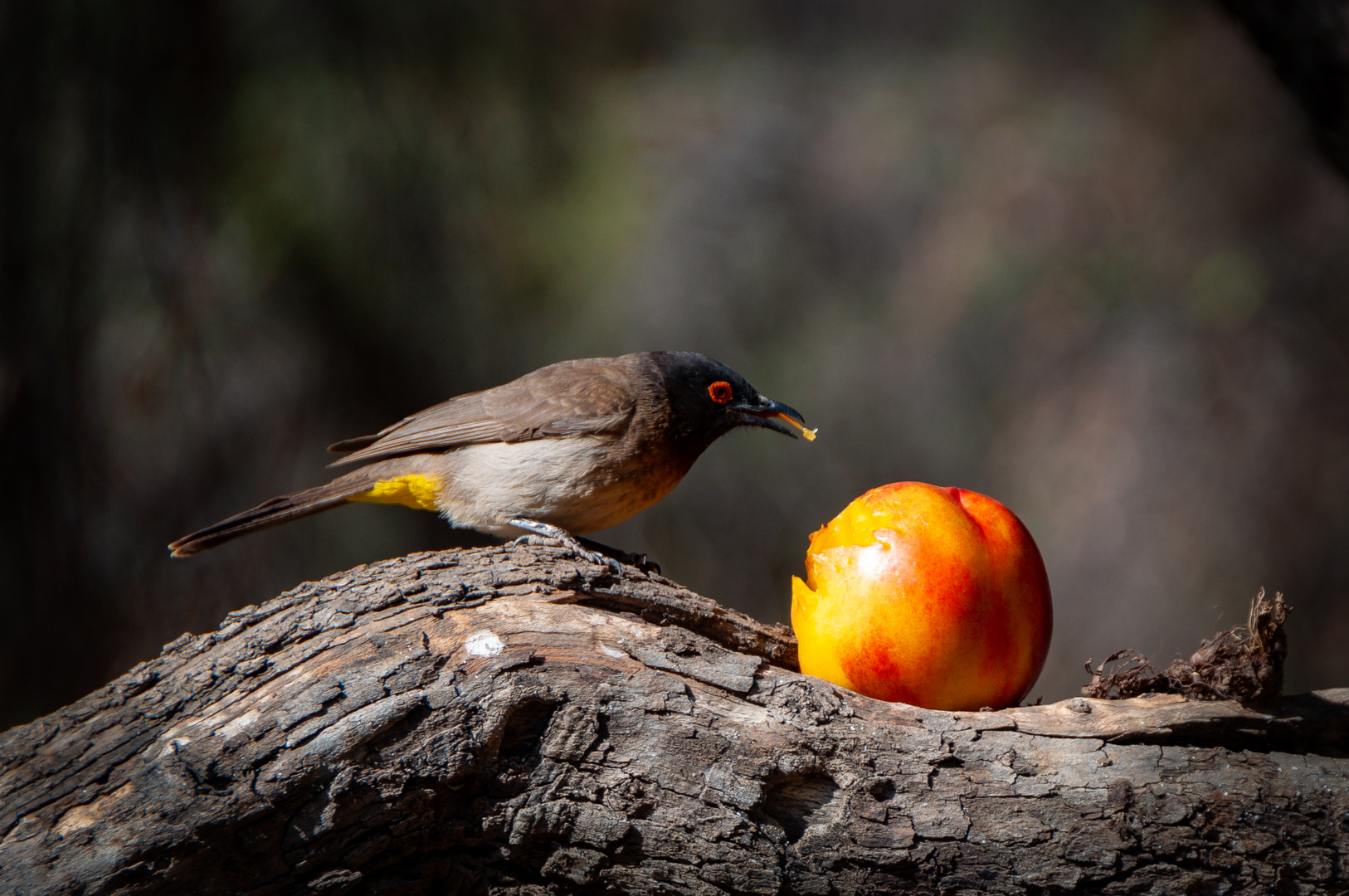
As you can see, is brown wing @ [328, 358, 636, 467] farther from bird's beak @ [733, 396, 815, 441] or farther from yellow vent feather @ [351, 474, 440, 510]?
bird's beak @ [733, 396, 815, 441]

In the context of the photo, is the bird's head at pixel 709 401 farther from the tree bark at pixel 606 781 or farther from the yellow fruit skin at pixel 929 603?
the tree bark at pixel 606 781

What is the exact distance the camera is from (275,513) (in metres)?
3.28

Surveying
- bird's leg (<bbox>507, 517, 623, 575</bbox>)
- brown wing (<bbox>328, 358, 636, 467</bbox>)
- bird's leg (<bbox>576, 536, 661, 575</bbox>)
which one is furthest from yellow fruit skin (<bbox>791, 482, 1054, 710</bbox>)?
brown wing (<bbox>328, 358, 636, 467</bbox>)

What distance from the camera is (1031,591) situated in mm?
2549

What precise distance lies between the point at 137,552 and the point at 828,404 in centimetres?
445

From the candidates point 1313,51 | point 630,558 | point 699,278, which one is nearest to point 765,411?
point 630,558

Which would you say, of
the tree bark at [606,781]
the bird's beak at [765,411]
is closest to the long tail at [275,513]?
the tree bark at [606,781]

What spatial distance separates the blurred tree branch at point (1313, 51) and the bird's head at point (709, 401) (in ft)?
10.3

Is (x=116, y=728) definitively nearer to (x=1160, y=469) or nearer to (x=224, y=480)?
(x=224, y=480)

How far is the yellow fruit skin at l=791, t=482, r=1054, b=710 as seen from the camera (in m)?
2.42

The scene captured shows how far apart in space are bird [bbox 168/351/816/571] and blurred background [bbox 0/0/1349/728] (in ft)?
6.23

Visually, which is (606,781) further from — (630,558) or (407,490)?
(407,490)

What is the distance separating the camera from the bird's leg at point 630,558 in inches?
131

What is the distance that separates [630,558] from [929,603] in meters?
1.35
